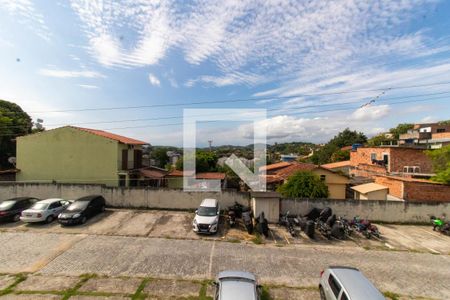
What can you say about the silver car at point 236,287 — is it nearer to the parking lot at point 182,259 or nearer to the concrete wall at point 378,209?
the parking lot at point 182,259

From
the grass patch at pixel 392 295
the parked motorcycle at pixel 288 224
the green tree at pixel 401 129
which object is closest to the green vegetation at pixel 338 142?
the green tree at pixel 401 129

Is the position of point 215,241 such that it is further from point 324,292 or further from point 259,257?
point 324,292

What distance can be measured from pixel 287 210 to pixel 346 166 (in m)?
22.8

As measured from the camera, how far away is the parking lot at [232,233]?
37.1 ft

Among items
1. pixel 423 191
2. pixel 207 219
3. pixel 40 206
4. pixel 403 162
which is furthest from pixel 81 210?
pixel 403 162

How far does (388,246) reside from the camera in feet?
36.9

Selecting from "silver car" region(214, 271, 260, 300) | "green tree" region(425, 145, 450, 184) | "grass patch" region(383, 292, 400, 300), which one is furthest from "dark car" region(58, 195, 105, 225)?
"green tree" region(425, 145, 450, 184)

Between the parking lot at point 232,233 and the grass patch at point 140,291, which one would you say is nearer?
the grass patch at point 140,291

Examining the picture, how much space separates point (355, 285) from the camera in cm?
552

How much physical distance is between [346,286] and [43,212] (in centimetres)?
1468

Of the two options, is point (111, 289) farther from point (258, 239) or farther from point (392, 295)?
point (392, 295)

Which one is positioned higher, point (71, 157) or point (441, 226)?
point (71, 157)

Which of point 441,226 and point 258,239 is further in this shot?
point 441,226

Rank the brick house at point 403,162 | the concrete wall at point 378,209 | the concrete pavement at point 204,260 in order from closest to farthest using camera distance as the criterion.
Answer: the concrete pavement at point 204,260 < the concrete wall at point 378,209 < the brick house at point 403,162
